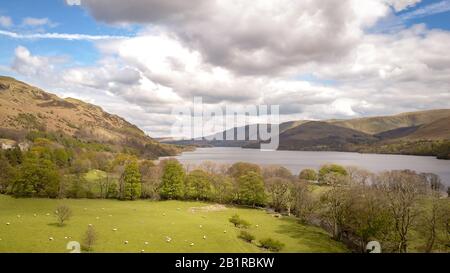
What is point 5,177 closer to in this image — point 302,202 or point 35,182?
point 35,182

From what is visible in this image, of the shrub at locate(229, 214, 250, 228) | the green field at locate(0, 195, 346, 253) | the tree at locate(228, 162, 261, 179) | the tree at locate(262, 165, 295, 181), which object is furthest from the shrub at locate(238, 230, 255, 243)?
the tree at locate(228, 162, 261, 179)

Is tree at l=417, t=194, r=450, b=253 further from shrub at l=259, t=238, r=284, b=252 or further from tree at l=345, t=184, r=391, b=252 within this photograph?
shrub at l=259, t=238, r=284, b=252

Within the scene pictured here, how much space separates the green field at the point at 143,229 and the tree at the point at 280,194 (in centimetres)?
734

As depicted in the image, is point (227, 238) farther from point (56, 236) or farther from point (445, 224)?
point (445, 224)

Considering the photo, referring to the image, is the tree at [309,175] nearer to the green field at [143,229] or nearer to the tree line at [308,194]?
the tree line at [308,194]

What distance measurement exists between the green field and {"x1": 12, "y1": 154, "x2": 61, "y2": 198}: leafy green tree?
4069 millimetres

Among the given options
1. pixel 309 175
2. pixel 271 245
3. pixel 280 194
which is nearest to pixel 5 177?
pixel 280 194

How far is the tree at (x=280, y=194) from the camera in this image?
81.3 meters

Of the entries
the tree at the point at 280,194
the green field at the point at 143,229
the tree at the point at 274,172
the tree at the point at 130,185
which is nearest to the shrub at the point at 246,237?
the green field at the point at 143,229
